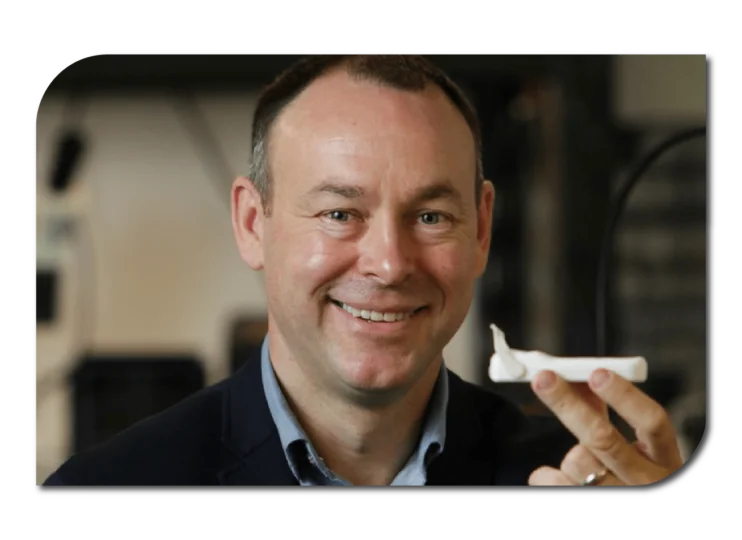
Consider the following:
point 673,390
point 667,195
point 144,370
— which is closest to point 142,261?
point 144,370

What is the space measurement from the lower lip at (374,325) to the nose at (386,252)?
3 centimetres

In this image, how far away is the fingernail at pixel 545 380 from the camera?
0.55m

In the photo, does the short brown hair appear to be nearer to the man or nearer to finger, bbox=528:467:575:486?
the man

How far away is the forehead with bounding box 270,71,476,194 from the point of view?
535 mm

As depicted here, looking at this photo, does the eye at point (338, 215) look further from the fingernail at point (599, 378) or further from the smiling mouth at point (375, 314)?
the fingernail at point (599, 378)

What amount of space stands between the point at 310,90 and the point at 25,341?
238 millimetres

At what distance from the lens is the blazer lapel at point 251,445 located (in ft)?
1.86

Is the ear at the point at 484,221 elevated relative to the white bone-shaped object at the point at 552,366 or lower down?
elevated

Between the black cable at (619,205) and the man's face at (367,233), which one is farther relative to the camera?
the black cable at (619,205)

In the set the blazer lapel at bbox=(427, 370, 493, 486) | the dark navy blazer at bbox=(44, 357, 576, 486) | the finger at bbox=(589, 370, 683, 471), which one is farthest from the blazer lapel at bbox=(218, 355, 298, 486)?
the finger at bbox=(589, 370, 683, 471)

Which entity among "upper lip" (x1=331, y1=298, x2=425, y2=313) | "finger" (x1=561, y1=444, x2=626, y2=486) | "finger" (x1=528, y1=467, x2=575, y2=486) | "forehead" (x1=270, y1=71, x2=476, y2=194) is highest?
"forehead" (x1=270, y1=71, x2=476, y2=194)

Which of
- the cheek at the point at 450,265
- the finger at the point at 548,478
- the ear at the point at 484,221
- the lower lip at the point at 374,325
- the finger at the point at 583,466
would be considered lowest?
the finger at the point at 548,478

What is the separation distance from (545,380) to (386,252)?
0.13 m

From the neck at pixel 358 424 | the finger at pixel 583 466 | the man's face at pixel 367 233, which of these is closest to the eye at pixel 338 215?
the man's face at pixel 367 233
